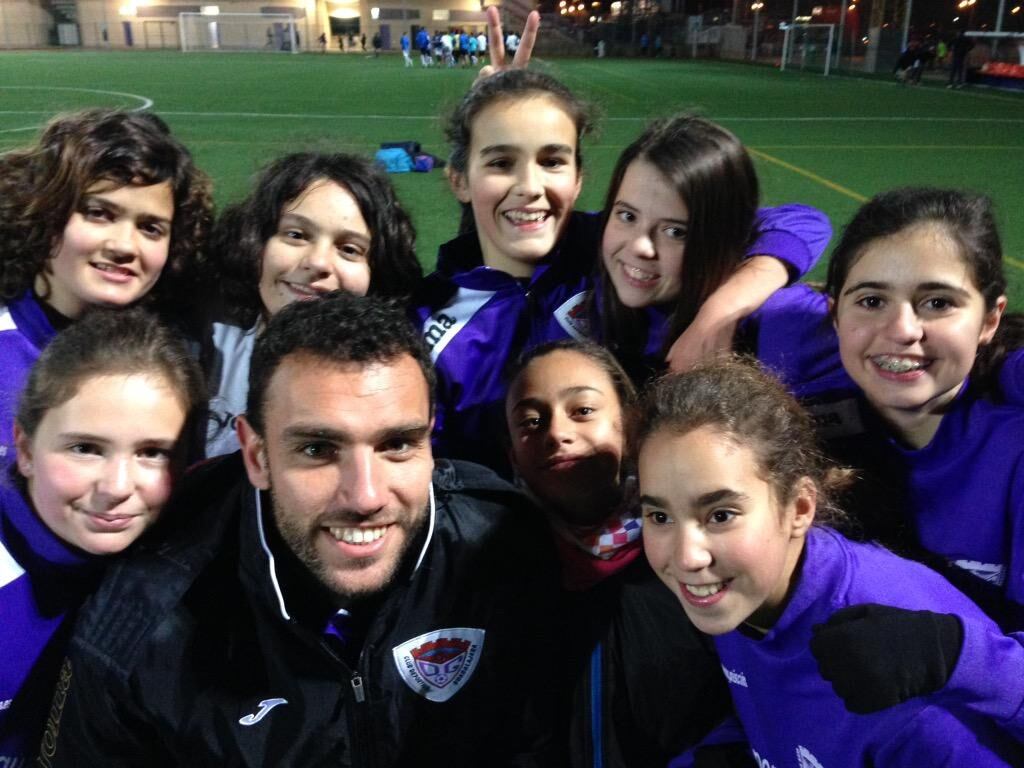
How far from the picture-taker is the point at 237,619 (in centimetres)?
193

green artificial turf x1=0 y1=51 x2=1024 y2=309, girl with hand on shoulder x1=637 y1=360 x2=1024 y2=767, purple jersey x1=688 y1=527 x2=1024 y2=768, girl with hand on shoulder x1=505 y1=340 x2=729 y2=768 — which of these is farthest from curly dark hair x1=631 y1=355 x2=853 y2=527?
green artificial turf x1=0 y1=51 x2=1024 y2=309

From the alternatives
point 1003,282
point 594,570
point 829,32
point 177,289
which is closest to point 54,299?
point 177,289

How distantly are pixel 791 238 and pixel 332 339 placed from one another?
1529 millimetres

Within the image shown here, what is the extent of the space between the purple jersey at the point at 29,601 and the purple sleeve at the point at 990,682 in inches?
73.8

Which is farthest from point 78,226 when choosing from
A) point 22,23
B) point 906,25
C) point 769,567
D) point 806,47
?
point 22,23

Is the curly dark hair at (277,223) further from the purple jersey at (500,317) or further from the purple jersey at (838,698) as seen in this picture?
the purple jersey at (838,698)

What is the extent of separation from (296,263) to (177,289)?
53cm

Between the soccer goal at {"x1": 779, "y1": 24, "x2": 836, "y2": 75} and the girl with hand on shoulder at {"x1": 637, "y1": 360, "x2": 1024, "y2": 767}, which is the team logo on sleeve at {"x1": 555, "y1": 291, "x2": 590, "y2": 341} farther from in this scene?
the soccer goal at {"x1": 779, "y1": 24, "x2": 836, "y2": 75}

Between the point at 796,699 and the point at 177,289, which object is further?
the point at 177,289

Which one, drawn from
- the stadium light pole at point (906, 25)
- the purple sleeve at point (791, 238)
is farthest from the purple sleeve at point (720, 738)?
the stadium light pole at point (906, 25)

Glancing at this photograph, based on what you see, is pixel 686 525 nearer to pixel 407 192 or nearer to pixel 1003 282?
pixel 1003 282

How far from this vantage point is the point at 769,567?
180 centimetres

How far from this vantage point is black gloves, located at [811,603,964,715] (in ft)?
5.35

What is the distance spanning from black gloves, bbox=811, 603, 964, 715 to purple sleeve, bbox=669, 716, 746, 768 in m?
0.49
